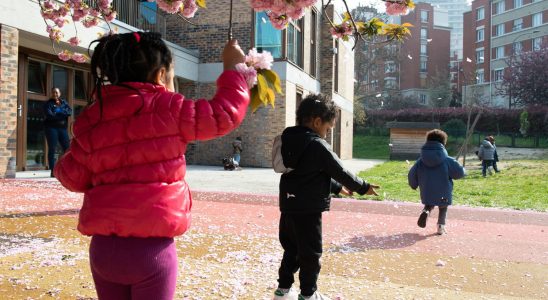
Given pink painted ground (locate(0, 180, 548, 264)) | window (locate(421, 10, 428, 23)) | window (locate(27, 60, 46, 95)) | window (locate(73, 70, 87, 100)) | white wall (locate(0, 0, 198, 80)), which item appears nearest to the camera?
pink painted ground (locate(0, 180, 548, 264))

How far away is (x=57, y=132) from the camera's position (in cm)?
976

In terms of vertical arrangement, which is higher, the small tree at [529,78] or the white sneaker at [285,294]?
the small tree at [529,78]

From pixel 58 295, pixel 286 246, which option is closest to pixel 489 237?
pixel 286 246

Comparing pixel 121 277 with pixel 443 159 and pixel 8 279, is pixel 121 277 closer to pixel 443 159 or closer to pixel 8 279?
pixel 8 279

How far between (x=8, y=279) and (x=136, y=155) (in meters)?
2.48

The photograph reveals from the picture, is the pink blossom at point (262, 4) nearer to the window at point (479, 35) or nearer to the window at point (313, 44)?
the window at point (313, 44)

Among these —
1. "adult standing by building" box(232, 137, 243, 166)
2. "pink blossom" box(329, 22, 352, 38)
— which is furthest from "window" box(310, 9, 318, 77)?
"pink blossom" box(329, 22, 352, 38)

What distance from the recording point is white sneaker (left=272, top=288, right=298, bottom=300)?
315 cm

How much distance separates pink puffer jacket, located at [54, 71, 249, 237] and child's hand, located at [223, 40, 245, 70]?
11cm

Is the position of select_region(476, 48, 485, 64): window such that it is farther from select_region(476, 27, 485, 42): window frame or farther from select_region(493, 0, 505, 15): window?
select_region(493, 0, 505, 15): window

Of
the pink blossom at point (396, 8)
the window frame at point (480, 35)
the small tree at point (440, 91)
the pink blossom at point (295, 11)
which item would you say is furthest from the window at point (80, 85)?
the window frame at point (480, 35)

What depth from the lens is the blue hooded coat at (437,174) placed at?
5.84 m

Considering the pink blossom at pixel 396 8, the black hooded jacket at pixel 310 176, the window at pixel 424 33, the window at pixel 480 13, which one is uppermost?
the window at pixel 424 33

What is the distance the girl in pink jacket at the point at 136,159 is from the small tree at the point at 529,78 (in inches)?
1863
